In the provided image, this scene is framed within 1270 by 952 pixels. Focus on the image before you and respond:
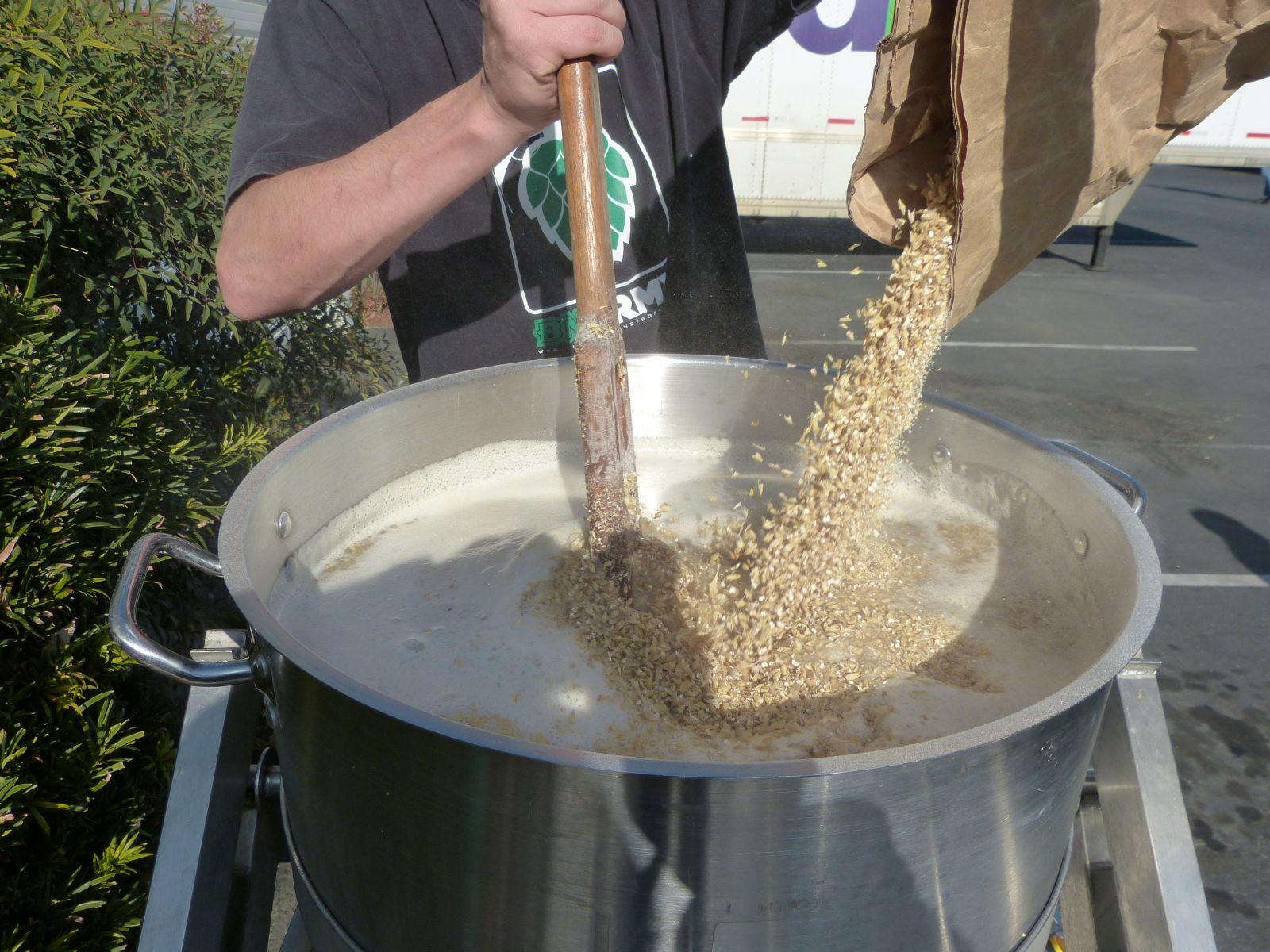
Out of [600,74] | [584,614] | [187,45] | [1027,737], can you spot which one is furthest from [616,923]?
[187,45]

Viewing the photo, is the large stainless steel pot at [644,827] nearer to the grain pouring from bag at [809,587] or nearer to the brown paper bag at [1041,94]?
the grain pouring from bag at [809,587]

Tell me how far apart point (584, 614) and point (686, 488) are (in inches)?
17.9

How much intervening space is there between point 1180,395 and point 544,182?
4.54m

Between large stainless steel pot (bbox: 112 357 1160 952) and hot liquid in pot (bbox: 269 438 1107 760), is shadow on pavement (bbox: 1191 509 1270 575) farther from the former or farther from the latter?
large stainless steel pot (bbox: 112 357 1160 952)

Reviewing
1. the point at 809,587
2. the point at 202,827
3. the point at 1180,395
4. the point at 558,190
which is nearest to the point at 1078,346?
the point at 1180,395

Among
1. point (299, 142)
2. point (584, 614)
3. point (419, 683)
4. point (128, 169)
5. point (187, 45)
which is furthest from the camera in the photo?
point (187, 45)

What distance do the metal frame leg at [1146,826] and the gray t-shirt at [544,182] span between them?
84 centimetres

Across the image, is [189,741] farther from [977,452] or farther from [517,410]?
[977,452]

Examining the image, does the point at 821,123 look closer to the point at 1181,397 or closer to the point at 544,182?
the point at 1181,397

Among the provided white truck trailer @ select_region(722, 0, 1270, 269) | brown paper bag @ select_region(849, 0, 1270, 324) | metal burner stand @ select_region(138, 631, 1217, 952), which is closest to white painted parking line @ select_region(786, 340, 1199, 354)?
white truck trailer @ select_region(722, 0, 1270, 269)

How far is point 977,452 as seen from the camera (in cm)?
122

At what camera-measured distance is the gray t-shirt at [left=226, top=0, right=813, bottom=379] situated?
1206mm

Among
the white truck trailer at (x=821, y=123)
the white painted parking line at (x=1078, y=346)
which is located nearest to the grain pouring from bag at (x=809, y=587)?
the white painted parking line at (x=1078, y=346)

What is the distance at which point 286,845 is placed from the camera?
3.40 feet
